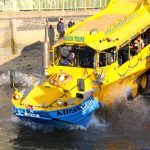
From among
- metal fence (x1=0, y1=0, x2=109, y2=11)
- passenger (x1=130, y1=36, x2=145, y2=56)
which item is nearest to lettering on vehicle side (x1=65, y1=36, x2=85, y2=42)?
passenger (x1=130, y1=36, x2=145, y2=56)

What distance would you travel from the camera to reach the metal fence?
28281 millimetres

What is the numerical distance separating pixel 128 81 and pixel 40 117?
4.34 m

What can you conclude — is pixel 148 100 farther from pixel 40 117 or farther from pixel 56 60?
pixel 40 117

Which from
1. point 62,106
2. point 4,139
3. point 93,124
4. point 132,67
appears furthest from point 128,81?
point 4,139

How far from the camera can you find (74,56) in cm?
1930

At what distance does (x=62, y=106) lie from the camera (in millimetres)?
17453

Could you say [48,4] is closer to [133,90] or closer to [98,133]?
[133,90]

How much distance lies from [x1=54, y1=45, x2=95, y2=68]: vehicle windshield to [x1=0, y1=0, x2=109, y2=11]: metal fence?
9.29m

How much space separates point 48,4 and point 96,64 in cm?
1129

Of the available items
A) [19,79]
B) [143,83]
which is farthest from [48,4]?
[143,83]

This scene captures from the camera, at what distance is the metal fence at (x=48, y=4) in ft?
92.8

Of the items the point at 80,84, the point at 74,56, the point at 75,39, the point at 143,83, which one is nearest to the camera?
the point at 80,84

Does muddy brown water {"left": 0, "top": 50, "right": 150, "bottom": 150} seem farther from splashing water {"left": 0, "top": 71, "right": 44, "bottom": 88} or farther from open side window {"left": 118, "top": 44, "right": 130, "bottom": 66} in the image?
splashing water {"left": 0, "top": 71, "right": 44, "bottom": 88}

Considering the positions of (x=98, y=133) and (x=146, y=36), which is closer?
(x=98, y=133)
